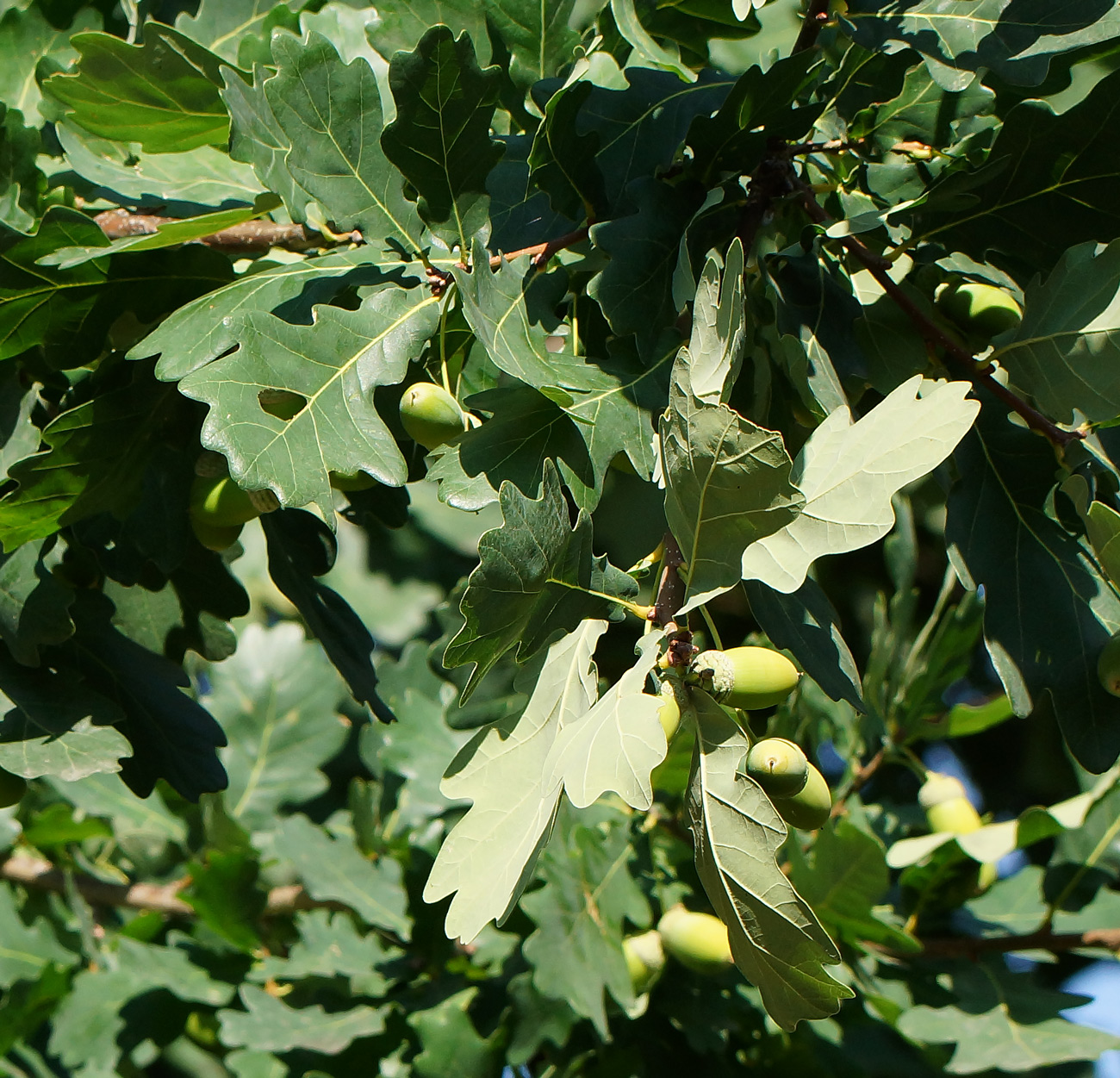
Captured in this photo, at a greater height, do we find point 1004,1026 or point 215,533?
point 215,533

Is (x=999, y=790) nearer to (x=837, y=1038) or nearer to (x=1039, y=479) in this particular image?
(x=837, y=1038)

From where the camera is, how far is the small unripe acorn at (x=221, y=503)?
37.7 inches

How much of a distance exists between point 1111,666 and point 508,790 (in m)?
0.45

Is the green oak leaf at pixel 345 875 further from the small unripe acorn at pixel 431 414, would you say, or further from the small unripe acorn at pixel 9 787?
the small unripe acorn at pixel 431 414

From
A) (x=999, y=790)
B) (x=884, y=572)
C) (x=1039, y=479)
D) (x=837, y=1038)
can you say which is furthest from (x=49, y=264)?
(x=999, y=790)

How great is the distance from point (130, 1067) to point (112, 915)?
32 centimetres

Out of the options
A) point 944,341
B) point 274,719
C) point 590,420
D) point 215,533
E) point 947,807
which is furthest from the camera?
point 274,719

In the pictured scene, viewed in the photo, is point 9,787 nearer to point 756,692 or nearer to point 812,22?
point 756,692

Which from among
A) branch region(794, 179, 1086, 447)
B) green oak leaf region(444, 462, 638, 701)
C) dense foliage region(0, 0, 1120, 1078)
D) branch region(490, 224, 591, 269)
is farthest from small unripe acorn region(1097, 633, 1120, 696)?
branch region(490, 224, 591, 269)

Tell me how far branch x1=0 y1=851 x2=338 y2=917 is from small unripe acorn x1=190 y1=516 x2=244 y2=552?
809 millimetres

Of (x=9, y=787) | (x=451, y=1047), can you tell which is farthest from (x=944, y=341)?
(x=451, y=1047)

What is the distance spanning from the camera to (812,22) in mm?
902

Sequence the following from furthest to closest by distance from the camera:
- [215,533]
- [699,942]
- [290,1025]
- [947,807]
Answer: [947,807]
[290,1025]
[699,942]
[215,533]

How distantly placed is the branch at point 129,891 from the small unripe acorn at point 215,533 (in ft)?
2.65
